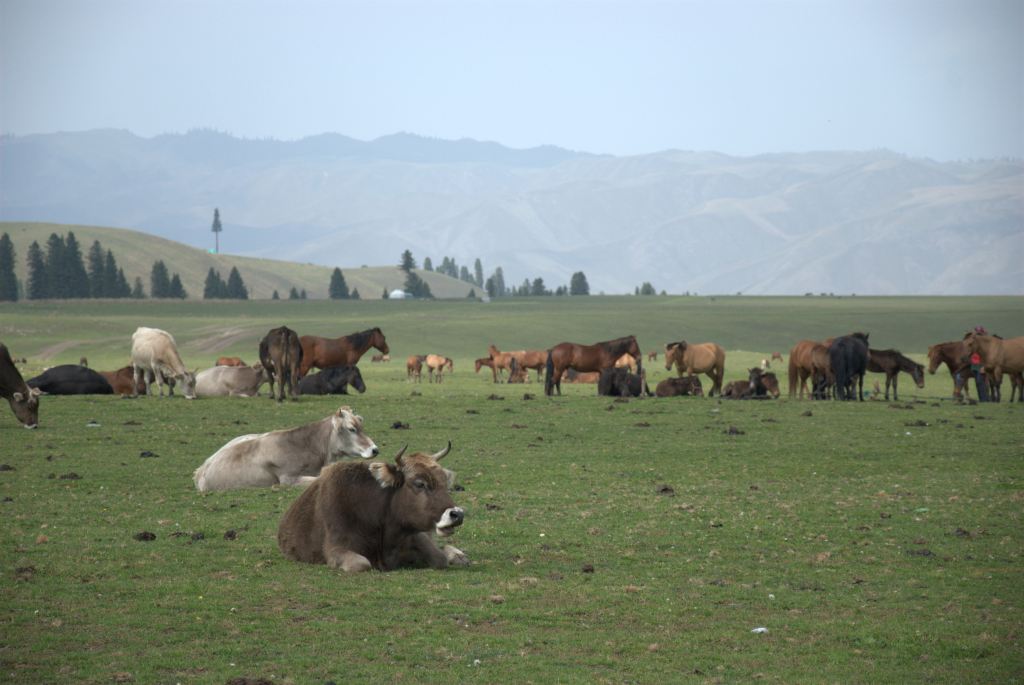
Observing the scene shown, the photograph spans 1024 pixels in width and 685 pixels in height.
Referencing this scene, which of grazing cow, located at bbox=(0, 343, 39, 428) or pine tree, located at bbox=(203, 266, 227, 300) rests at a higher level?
pine tree, located at bbox=(203, 266, 227, 300)

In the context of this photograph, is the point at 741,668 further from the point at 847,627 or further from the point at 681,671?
the point at 847,627

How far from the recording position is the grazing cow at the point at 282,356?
1241 inches

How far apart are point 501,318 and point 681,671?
332 ft

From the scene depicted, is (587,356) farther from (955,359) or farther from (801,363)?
(955,359)

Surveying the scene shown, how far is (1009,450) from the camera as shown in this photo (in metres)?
22.2

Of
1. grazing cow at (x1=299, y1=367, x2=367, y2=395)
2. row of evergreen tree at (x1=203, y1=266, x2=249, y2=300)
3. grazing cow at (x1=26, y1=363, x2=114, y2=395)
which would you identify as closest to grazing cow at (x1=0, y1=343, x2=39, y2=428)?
grazing cow at (x1=26, y1=363, x2=114, y2=395)

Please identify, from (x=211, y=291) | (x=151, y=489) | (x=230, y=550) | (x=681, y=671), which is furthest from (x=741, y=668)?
(x=211, y=291)

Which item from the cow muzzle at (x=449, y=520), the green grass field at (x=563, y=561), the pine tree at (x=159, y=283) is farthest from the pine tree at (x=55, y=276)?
the cow muzzle at (x=449, y=520)

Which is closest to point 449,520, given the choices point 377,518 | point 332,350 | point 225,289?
point 377,518

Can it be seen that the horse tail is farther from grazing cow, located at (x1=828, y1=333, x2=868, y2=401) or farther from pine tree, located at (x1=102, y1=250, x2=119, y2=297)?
pine tree, located at (x1=102, y1=250, x2=119, y2=297)

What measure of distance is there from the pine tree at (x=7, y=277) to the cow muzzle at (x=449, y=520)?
144638 mm

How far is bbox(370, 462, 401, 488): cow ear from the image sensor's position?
11734 millimetres

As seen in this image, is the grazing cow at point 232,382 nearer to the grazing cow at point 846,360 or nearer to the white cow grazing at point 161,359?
the white cow grazing at point 161,359

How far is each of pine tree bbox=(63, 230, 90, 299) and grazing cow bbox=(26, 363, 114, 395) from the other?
12936 cm
